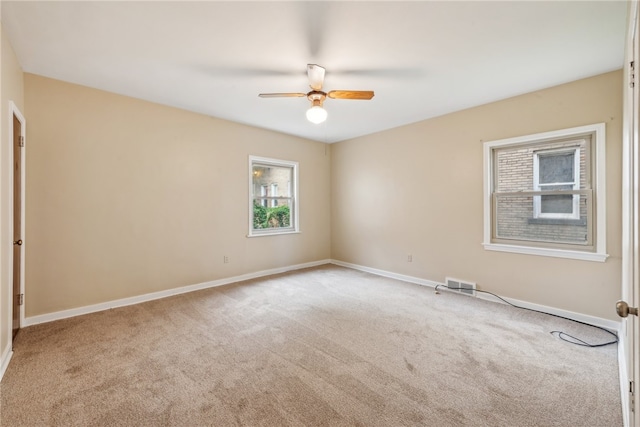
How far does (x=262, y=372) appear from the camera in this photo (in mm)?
2117

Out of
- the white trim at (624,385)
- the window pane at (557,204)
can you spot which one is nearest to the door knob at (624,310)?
the white trim at (624,385)

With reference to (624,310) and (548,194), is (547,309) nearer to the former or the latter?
(548,194)

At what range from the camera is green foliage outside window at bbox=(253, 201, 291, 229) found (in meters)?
5.06

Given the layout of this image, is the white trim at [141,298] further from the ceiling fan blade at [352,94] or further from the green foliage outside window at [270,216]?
the ceiling fan blade at [352,94]

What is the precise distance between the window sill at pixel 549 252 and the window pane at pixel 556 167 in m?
0.85

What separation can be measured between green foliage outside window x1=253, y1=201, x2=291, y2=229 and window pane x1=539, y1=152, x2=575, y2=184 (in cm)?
406

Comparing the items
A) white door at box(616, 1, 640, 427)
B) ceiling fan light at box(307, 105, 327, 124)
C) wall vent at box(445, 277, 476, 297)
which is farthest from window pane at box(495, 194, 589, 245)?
ceiling fan light at box(307, 105, 327, 124)

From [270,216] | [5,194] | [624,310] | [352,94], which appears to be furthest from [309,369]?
[270,216]

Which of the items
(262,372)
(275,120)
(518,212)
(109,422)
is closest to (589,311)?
(518,212)

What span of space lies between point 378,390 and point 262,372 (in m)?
0.88

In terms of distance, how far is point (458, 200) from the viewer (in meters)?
4.07

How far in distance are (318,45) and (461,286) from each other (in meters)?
3.66

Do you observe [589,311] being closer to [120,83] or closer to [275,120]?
[275,120]

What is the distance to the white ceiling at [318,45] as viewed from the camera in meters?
2.00
